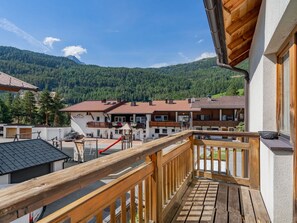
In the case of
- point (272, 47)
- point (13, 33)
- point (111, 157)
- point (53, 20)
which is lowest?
point (111, 157)

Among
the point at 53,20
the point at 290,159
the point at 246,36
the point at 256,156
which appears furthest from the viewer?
the point at 53,20

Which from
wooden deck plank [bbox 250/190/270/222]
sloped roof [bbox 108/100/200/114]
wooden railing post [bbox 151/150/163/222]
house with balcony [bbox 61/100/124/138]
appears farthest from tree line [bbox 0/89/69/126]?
wooden railing post [bbox 151/150/163/222]

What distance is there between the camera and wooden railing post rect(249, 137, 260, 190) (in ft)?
10.6

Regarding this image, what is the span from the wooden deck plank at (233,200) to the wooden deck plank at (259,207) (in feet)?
0.66

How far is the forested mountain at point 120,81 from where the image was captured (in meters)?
51.2

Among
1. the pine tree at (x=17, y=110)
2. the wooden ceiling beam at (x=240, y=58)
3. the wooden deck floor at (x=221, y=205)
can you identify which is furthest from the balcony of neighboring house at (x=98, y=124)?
the wooden deck floor at (x=221, y=205)

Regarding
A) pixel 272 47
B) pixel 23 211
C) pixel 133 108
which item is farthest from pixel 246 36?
pixel 133 108

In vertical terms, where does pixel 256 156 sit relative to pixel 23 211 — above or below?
below

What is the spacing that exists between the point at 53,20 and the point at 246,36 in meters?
51.7

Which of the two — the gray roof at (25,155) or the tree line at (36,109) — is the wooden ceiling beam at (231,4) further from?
the tree line at (36,109)

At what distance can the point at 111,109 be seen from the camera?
28.4 meters

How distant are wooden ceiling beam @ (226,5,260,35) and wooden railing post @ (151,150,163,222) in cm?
232

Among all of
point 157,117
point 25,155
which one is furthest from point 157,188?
point 157,117

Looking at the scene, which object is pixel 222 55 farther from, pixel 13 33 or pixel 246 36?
pixel 13 33
